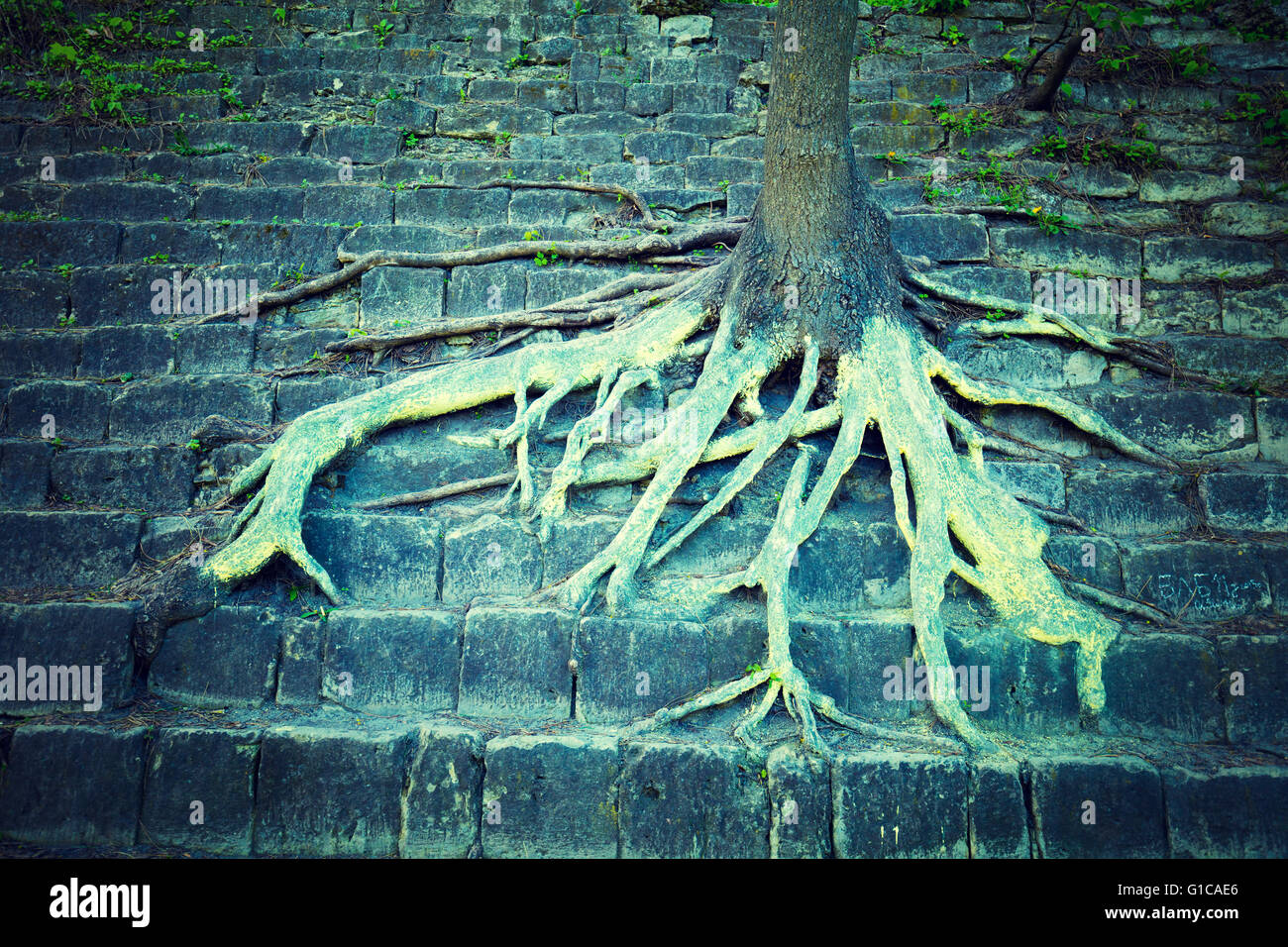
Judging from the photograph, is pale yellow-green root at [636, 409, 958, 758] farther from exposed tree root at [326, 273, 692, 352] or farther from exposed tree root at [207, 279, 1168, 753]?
exposed tree root at [326, 273, 692, 352]

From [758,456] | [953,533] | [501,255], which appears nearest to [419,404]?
[501,255]

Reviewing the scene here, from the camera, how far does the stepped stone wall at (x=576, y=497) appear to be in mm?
2863

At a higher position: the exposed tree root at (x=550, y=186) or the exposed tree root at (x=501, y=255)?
the exposed tree root at (x=550, y=186)

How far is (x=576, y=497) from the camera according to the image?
3.61 metres

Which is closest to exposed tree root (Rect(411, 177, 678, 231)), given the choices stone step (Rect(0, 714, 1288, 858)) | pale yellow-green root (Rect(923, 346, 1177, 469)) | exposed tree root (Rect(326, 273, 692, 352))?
exposed tree root (Rect(326, 273, 692, 352))

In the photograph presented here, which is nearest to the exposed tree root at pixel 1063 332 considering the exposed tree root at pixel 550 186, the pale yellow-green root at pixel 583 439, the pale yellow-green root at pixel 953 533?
the pale yellow-green root at pixel 953 533

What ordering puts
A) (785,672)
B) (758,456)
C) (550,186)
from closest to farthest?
(785,672)
(758,456)
(550,186)

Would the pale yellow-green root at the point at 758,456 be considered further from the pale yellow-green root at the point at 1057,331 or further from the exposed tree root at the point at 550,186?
the exposed tree root at the point at 550,186

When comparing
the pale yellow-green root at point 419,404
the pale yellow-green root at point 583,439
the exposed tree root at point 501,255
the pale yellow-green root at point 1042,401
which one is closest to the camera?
the pale yellow-green root at point 419,404

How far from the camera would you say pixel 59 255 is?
15.3 ft

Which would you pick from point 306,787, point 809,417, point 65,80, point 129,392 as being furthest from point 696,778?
point 65,80

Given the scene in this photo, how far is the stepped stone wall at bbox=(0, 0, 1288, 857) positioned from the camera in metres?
2.86

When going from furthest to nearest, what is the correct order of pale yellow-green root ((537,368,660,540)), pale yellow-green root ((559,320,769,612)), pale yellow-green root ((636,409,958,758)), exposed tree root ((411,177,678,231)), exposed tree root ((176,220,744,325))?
exposed tree root ((411,177,678,231)), exposed tree root ((176,220,744,325)), pale yellow-green root ((537,368,660,540)), pale yellow-green root ((559,320,769,612)), pale yellow-green root ((636,409,958,758))

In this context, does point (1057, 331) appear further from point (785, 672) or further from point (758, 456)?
point (785, 672)
